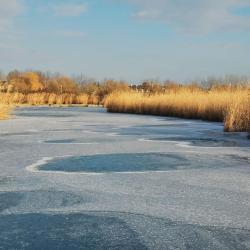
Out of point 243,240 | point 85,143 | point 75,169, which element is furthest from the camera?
point 85,143

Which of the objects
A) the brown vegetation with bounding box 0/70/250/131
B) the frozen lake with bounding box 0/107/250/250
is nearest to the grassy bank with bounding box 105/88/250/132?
the brown vegetation with bounding box 0/70/250/131

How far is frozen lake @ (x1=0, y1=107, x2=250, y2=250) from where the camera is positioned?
2.44 metres

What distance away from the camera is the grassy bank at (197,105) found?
9742mm

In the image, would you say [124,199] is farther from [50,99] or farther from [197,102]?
[50,99]

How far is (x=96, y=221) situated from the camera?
2.75m

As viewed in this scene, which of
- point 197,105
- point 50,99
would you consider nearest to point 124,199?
point 197,105

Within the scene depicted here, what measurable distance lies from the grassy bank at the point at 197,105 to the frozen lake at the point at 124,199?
149 inches

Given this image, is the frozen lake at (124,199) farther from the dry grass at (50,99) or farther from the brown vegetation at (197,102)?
the dry grass at (50,99)

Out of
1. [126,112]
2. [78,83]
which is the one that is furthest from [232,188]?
[78,83]

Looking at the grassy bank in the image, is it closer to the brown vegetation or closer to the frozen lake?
the brown vegetation

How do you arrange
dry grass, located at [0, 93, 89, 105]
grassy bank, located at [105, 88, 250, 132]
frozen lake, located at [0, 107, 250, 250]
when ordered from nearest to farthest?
frozen lake, located at [0, 107, 250, 250]
grassy bank, located at [105, 88, 250, 132]
dry grass, located at [0, 93, 89, 105]

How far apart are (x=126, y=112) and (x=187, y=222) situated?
17700 mm

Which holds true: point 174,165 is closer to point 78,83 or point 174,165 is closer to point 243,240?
point 243,240

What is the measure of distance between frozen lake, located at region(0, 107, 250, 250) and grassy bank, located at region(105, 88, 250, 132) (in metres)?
3.78
